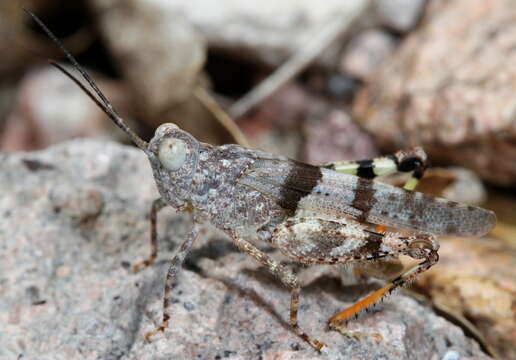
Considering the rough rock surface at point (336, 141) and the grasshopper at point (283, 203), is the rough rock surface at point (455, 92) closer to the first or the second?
the rough rock surface at point (336, 141)

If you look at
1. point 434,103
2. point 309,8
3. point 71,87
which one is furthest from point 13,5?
point 434,103

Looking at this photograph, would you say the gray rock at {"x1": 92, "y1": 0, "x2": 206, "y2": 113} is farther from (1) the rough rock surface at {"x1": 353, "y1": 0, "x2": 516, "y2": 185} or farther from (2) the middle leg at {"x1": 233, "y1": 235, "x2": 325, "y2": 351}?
(2) the middle leg at {"x1": 233, "y1": 235, "x2": 325, "y2": 351}

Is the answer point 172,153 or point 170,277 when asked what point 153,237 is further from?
point 172,153

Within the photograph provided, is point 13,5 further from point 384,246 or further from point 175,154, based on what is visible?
point 384,246

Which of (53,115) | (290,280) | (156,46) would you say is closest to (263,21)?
(156,46)

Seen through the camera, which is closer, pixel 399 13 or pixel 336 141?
pixel 336 141
